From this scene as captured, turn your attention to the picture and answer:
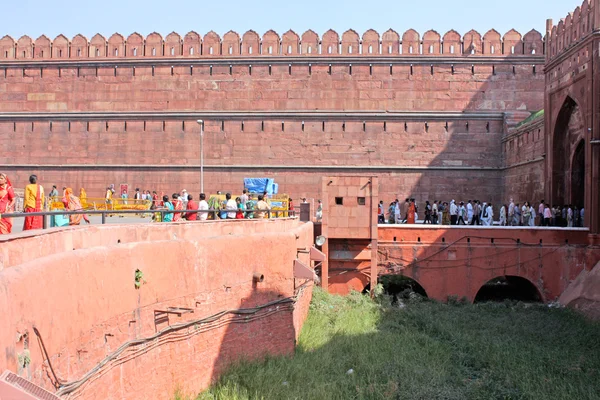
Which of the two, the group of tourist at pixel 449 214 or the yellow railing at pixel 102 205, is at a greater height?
the yellow railing at pixel 102 205

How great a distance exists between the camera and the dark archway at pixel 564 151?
15977mm

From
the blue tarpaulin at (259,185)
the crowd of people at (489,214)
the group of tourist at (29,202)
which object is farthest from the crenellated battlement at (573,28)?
the group of tourist at (29,202)

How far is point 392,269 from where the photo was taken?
1441 cm

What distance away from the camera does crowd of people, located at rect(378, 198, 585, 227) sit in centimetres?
1559

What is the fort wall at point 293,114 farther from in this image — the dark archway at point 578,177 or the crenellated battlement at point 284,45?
the dark archway at point 578,177

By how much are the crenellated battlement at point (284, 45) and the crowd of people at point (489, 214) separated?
527 cm

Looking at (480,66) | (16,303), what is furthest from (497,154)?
(16,303)

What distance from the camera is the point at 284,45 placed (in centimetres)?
2205

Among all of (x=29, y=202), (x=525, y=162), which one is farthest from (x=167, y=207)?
(x=525, y=162)

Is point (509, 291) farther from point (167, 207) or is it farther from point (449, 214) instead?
point (167, 207)

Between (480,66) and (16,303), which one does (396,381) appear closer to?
(16,303)

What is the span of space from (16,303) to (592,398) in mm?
7081

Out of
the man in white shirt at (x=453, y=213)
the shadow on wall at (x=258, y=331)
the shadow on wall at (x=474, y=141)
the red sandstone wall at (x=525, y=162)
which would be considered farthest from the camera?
the shadow on wall at (x=474, y=141)

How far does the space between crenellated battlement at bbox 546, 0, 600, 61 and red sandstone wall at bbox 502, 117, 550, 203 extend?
2098mm
